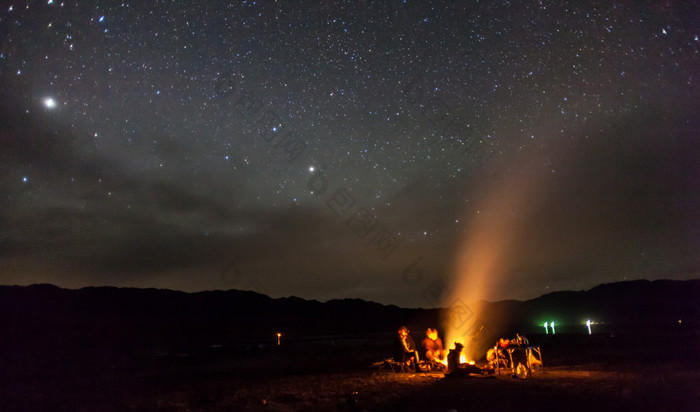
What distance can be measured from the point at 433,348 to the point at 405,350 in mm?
1183

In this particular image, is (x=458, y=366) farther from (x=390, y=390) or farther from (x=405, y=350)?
(x=390, y=390)

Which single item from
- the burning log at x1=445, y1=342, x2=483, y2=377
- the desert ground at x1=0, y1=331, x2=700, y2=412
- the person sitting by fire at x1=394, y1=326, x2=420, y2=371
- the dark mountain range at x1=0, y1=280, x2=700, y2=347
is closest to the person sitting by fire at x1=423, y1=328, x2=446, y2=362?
the person sitting by fire at x1=394, y1=326, x2=420, y2=371

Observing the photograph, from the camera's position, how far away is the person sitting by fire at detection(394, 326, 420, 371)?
19.4 metres

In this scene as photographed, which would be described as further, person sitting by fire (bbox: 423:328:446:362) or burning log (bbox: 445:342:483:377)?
person sitting by fire (bbox: 423:328:446:362)

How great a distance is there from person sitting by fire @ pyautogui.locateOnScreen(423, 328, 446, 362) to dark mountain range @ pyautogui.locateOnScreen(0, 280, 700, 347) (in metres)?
45.8

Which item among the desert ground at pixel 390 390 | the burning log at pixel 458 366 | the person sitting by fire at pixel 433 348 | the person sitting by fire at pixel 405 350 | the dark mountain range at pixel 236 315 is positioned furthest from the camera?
the dark mountain range at pixel 236 315

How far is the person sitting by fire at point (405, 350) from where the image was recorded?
63.7 feet

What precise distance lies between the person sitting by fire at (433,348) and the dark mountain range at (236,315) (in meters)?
45.8

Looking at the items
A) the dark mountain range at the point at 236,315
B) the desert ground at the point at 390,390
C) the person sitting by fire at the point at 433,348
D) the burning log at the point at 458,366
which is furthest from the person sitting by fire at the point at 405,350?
the dark mountain range at the point at 236,315

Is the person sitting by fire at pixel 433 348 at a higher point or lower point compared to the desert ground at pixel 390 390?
higher

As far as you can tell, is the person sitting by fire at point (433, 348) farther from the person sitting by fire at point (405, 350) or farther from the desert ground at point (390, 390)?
the desert ground at point (390, 390)

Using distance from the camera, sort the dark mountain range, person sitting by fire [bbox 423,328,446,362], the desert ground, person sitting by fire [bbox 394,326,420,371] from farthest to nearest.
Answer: the dark mountain range, person sitting by fire [bbox 423,328,446,362], person sitting by fire [bbox 394,326,420,371], the desert ground

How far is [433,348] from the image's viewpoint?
19812 mm

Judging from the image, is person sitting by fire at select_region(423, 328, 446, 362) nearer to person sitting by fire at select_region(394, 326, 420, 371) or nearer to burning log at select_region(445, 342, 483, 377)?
person sitting by fire at select_region(394, 326, 420, 371)
